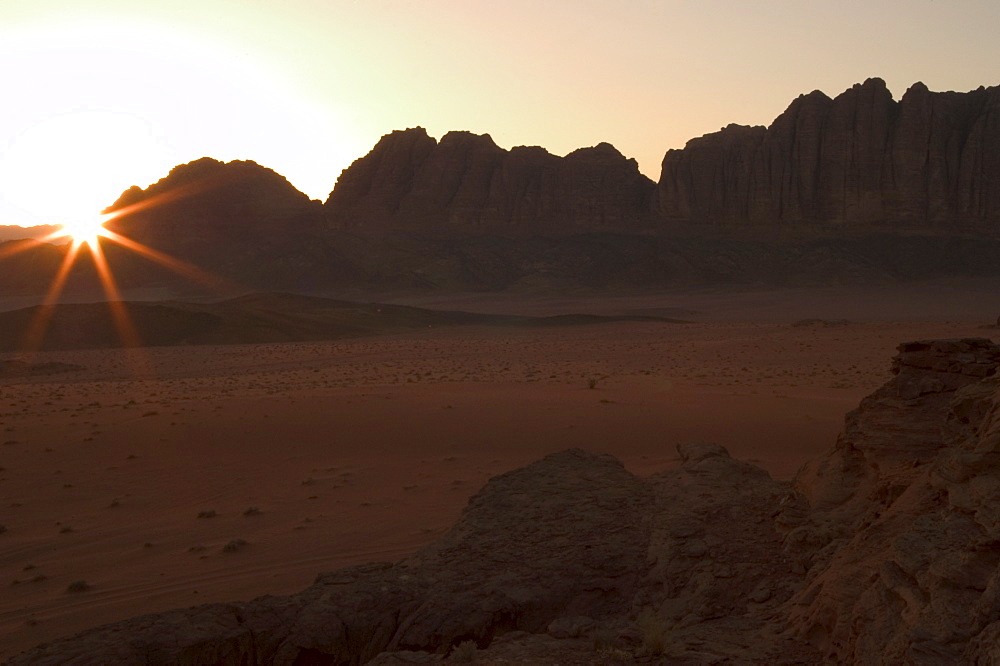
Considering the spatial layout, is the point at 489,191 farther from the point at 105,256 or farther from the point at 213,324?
the point at 213,324

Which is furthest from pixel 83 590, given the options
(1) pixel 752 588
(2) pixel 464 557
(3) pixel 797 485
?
(3) pixel 797 485

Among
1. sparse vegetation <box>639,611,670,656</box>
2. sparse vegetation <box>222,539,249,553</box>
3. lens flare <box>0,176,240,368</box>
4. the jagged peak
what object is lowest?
sparse vegetation <box>222,539,249,553</box>

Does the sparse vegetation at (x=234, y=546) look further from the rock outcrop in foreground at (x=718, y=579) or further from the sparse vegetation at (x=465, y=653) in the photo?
the sparse vegetation at (x=465, y=653)

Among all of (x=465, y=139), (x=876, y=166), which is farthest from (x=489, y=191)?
(x=876, y=166)

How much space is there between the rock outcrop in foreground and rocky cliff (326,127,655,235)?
Answer: 9570cm

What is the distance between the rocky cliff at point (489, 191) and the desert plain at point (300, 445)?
223ft

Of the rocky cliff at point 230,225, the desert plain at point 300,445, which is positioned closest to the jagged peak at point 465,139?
the rocky cliff at point 230,225

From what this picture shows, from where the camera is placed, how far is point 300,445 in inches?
625

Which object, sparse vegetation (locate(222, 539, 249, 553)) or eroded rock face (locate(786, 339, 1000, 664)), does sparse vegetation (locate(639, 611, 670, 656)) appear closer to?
eroded rock face (locate(786, 339, 1000, 664))

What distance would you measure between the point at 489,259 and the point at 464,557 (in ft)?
293

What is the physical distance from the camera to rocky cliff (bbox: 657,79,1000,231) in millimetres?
95125

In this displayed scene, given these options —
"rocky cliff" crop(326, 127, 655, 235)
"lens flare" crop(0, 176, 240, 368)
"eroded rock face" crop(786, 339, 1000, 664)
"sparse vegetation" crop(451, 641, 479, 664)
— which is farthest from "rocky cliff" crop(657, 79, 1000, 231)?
"sparse vegetation" crop(451, 641, 479, 664)

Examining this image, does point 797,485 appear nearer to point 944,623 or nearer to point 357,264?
point 944,623

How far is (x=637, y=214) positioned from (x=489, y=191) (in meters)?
18.6
